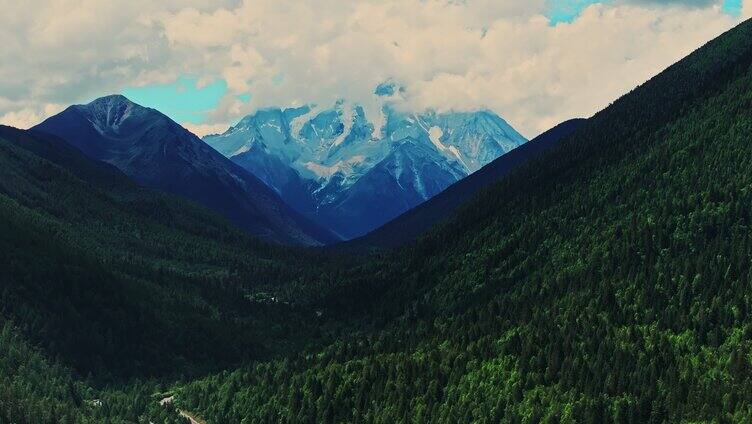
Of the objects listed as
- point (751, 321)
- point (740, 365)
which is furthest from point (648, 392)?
point (751, 321)

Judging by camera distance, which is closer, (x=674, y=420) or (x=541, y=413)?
(x=674, y=420)

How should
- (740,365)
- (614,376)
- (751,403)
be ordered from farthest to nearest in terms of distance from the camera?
(614,376), (740,365), (751,403)

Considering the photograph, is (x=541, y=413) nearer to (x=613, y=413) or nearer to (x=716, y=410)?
(x=613, y=413)

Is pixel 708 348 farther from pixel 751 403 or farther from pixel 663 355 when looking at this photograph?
pixel 751 403

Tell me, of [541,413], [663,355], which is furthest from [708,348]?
[541,413]

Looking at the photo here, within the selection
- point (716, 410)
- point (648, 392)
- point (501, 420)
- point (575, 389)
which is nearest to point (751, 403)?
point (716, 410)

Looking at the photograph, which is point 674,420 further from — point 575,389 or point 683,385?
point 575,389

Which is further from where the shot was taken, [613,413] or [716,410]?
[613,413]

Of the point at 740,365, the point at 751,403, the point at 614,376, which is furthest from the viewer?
the point at 614,376
